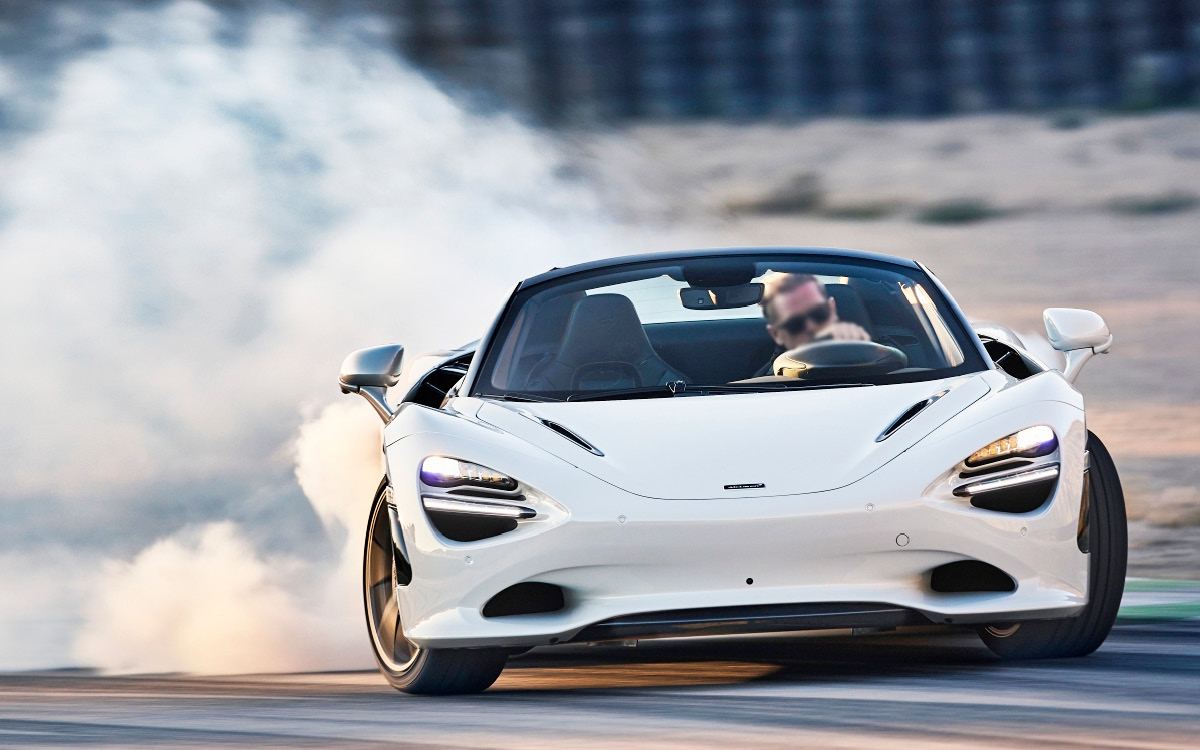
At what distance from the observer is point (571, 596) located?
445 cm

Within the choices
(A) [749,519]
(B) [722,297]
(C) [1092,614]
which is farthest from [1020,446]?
(B) [722,297]

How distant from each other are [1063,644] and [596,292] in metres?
1.68

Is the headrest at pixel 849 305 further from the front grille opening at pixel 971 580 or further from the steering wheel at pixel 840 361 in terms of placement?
the front grille opening at pixel 971 580

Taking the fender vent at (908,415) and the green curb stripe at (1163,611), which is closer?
the fender vent at (908,415)

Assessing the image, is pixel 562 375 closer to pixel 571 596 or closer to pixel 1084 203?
pixel 571 596

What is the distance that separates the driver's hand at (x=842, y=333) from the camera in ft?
17.4

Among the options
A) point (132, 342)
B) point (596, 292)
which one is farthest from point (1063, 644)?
point (132, 342)

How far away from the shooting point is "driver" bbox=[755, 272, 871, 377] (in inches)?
211

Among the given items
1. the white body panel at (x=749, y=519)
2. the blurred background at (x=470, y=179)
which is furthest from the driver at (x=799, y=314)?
the blurred background at (x=470, y=179)

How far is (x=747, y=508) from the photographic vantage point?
14.2 feet

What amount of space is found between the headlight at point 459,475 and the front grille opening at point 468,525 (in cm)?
7

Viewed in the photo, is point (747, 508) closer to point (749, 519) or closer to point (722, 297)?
point (749, 519)

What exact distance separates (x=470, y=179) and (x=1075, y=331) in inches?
405

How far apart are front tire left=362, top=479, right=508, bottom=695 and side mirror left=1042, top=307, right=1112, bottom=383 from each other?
5.85 ft
